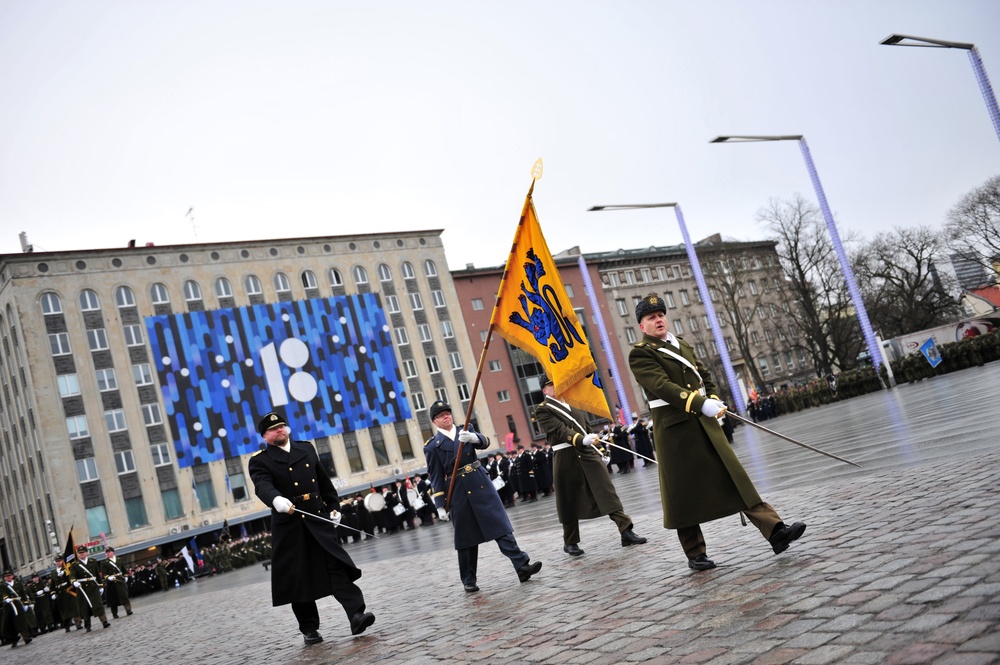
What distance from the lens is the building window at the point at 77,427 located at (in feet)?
186

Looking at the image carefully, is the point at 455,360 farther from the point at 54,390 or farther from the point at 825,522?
the point at 825,522

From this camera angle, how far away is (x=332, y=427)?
65688 millimetres

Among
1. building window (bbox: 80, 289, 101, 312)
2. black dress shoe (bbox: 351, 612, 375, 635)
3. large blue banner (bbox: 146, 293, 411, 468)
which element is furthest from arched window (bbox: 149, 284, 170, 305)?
black dress shoe (bbox: 351, 612, 375, 635)

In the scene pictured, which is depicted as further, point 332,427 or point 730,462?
point 332,427

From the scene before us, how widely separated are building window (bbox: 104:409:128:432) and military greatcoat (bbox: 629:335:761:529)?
56724 mm

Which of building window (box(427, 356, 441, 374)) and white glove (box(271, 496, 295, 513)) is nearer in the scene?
white glove (box(271, 496, 295, 513))

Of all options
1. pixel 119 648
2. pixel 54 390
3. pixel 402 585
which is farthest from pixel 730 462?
pixel 54 390

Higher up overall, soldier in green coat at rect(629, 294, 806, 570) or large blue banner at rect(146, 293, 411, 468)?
large blue banner at rect(146, 293, 411, 468)

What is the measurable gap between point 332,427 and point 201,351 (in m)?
10.4

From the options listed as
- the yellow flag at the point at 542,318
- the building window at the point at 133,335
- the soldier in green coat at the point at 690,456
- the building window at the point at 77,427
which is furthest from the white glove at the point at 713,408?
the building window at the point at 133,335

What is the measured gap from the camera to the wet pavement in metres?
4.45

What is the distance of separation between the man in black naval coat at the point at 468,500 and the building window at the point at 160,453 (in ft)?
175

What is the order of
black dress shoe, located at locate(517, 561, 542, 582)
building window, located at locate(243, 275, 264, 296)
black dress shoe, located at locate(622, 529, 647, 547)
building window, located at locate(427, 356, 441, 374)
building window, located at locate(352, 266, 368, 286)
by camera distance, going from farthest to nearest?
building window, located at locate(427, 356, 441, 374) → building window, located at locate(352, 266, 368, 286) → building window, located at locate(243, 275, 264, 296) → black dress shoe, located at locate(622, 529, 647, 547) → black dress shoe, located at locate(517, 561, 542, 582)

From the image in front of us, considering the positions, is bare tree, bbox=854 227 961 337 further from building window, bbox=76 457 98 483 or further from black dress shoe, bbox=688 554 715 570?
black dress shoe, bbox=688 554 715 570
